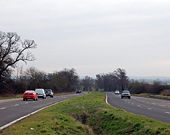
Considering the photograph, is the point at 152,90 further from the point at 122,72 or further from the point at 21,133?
the point at 21,133

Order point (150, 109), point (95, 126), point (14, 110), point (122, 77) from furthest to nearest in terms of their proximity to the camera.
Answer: point (122, 77) < point (150, 109) < point (14, 110) < point (95, 126)

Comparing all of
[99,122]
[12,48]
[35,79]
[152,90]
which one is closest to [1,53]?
[12,48]

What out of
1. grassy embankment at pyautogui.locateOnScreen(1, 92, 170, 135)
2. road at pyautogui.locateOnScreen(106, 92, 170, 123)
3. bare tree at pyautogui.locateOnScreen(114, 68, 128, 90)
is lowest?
grassy embankment at pyautogui.locateOnScreen(1, 92, 170, 135)

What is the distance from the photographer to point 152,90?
93.1m

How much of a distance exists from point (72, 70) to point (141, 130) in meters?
156

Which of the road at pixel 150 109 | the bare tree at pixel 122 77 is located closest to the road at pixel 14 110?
the road at pixel 150 109

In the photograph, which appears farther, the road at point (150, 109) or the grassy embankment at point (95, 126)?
the road at point (150, 109)

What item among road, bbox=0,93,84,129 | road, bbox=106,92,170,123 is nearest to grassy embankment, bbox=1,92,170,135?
road, bbox=0,93,84,129

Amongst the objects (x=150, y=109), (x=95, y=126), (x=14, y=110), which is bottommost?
(x=95, y=126)

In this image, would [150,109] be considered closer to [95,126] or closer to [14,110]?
[95,126]

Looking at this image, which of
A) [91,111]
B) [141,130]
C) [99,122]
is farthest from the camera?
[91,111]

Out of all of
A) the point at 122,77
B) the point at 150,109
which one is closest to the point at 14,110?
the point at 150,109

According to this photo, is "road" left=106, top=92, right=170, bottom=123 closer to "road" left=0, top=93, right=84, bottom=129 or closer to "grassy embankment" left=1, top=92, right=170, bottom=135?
"grassy embankment" left=1, top=92, right=170, bottom=135

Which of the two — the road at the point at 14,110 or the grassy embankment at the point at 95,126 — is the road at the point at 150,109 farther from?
the road at the point at 14,110
